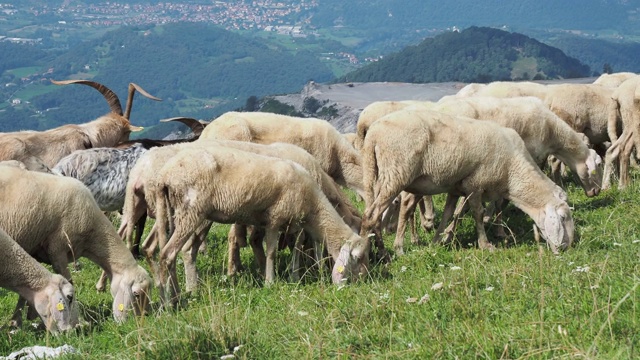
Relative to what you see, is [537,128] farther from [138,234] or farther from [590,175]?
[138,234]

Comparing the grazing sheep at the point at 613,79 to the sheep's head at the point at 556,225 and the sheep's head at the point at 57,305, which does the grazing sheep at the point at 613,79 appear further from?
the sheep's head at the point at 57,305

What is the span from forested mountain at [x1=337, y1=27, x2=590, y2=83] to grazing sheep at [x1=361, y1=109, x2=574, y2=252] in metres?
149

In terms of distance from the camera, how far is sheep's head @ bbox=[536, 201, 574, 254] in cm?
1091

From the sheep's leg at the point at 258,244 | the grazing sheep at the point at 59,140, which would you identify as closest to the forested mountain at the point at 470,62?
the grazing sheep at the point at 59,140

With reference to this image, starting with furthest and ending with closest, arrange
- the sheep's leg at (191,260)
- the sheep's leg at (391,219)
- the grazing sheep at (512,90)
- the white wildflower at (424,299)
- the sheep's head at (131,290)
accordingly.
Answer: the grazing sheep at (512,90) < the sheep's leg at (391,219) < the sheep's leg at (191,260) < the sheep's head at (131,290) < the white wildflower at (424,299)

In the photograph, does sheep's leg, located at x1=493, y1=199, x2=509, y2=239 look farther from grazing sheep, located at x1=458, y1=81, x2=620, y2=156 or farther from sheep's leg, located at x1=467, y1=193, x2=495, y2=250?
grazing sheep, located at x1=458, y1=81, x2=620, y2=156

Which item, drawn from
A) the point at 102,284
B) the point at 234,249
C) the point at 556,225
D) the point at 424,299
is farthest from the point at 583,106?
the point at 424,299

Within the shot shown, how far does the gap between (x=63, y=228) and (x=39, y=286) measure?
3.65 feet

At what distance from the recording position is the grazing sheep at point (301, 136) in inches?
525

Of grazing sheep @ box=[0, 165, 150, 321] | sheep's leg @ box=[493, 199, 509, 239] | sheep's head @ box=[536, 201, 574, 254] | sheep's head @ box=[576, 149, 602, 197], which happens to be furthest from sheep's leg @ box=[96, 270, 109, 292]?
sheep's head @ box=[576, 149, 602, 197]

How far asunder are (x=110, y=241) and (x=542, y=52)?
178m

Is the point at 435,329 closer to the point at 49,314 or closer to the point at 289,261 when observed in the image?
the point at 49,314

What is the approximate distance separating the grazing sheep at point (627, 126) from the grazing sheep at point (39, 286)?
10096 mm

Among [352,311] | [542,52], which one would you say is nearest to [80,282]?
[352,311]
